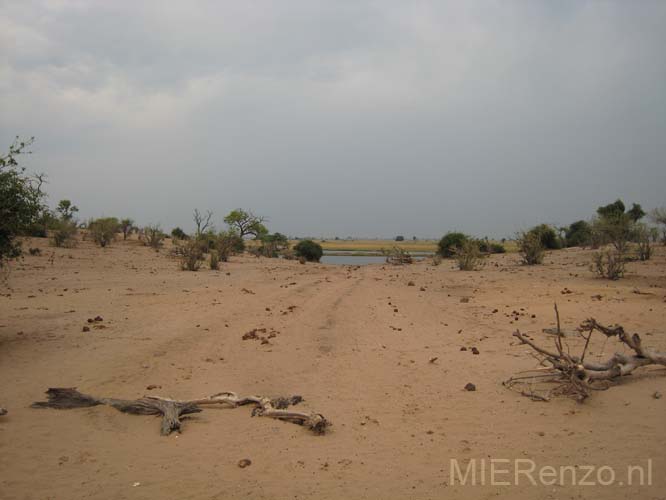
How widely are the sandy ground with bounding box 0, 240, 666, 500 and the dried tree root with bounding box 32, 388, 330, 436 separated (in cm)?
11

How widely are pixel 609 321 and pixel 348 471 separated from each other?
681cm

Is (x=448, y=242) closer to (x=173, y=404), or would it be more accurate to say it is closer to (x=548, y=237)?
(x=548, y=237)

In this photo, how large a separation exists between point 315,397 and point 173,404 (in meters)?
1.49

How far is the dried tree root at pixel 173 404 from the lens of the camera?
4449 mm

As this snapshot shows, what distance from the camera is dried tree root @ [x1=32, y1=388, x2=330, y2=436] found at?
445cm

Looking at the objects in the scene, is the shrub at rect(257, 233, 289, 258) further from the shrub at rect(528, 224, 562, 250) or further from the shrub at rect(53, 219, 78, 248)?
the shrub at rect(528, 224, 562, 250)

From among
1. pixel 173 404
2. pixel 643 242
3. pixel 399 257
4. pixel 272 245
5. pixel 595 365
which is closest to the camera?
pixel 173 404

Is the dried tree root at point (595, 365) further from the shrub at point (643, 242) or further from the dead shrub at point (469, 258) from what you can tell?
the shrub at point (643, 242)

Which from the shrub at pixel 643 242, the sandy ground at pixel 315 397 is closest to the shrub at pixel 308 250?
the shrub at pixel 643 242

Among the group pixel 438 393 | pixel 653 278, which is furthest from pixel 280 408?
pixel 653 278

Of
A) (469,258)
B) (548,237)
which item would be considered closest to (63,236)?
(469,258)

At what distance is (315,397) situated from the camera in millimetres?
5246

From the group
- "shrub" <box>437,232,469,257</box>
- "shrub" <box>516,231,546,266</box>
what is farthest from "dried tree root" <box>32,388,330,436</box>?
"shrub" <box>437,232,469,257</box>

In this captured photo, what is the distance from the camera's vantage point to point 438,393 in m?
5.28
